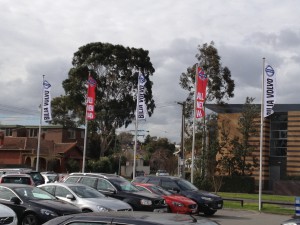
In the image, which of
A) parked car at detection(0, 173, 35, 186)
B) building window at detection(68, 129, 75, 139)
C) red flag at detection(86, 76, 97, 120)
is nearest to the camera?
parked car at detection(0, 173, 35, 186)

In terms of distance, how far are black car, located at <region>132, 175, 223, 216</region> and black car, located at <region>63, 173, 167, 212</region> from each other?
382 centimetres

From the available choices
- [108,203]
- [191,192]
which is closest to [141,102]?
[191,192]

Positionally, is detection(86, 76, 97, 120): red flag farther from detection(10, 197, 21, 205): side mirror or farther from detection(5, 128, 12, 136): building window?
detection(5, 128, 12, 136): building window

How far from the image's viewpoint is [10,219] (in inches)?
467

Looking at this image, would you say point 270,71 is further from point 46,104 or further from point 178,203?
point 46,104

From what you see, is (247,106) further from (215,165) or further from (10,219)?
(10,219)

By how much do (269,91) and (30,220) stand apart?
16.9 meters

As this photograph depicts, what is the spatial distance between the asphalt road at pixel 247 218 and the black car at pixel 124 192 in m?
3.35

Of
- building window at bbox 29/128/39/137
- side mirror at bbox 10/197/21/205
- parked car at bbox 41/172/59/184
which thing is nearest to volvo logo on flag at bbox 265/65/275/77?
parked car at bbox 41/172/59/184

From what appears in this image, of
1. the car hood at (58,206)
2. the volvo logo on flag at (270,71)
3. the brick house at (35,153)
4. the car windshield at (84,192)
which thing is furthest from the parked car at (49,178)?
the brick house at (35,153)

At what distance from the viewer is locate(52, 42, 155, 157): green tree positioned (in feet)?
192

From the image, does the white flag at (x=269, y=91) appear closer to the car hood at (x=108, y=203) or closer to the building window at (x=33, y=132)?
the car hood at (x=108, y=203)

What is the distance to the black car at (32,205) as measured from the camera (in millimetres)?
13352

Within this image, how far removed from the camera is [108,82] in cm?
5912
